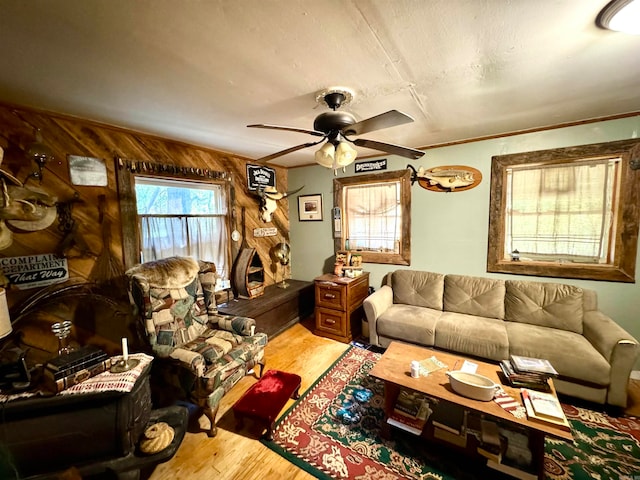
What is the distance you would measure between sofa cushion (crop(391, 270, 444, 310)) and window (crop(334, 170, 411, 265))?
0.76 feet

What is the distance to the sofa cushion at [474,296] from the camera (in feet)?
8.95

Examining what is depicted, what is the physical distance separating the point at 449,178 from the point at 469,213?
0.49 m

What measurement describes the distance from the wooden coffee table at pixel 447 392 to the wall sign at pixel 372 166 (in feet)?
7.57

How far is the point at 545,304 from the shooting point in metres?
2.51

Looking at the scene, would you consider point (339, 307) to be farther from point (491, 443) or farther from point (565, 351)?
point (565, 351)

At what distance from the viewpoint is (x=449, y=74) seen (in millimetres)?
1505

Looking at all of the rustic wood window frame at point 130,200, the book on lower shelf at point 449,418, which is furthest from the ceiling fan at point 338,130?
the book on lower shelf at point 449,418

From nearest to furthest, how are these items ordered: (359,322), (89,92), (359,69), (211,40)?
1. (211,40)
2. (359,69)
3. (89,92)
4. (359,322)

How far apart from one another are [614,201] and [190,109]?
3.90 meters

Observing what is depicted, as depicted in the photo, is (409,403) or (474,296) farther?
(474,296)

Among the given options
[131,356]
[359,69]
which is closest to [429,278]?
[359,69]

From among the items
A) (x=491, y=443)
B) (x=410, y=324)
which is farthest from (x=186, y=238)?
(x=491, y=443)

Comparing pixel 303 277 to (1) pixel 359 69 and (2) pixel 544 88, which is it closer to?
(1) pixel 359 69

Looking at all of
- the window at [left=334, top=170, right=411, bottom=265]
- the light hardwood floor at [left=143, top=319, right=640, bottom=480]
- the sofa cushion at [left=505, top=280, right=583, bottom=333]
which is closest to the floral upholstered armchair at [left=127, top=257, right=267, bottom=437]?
the light hardwood floor at [left=143, top=319, right=640, bottom=480]
